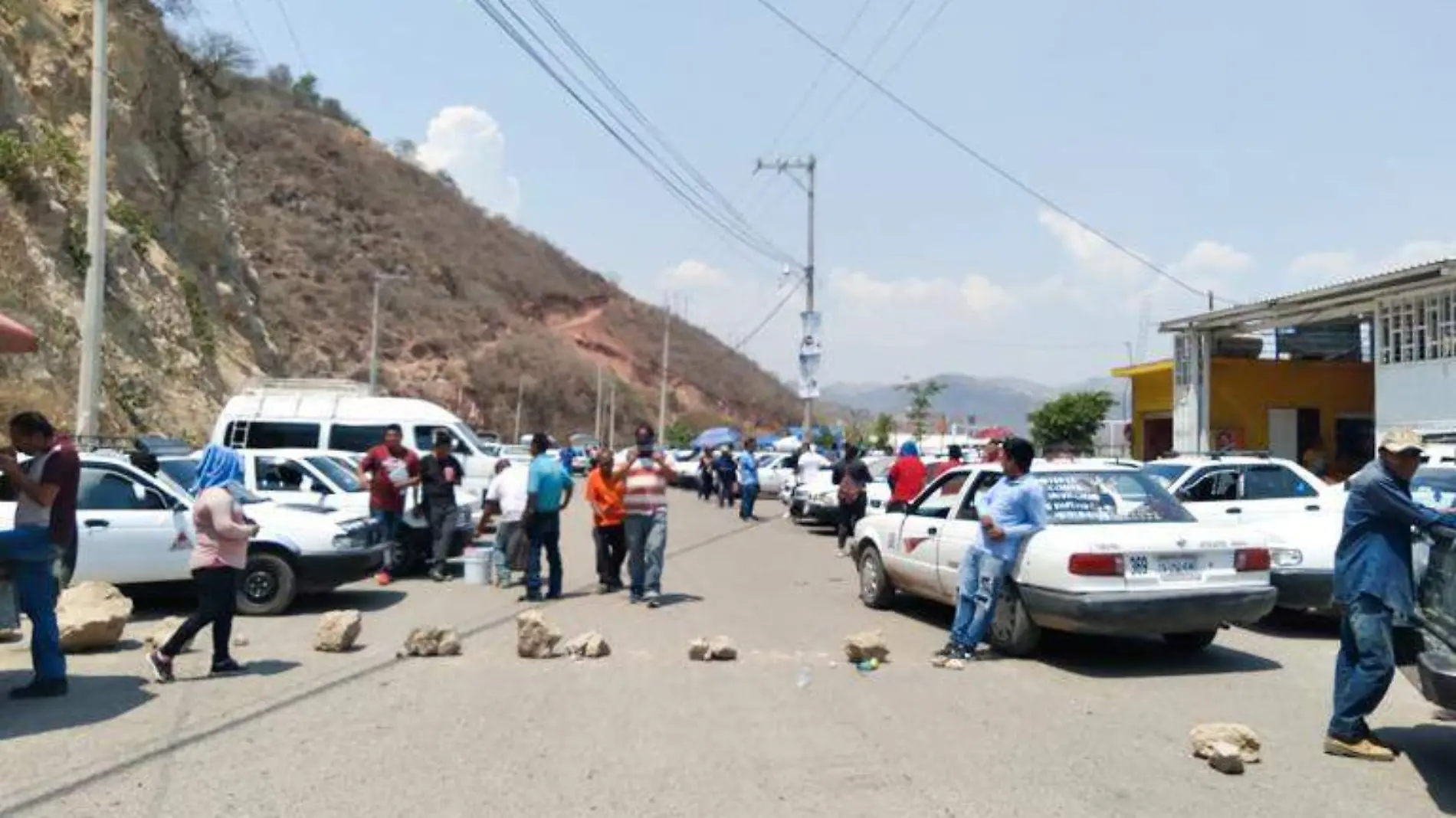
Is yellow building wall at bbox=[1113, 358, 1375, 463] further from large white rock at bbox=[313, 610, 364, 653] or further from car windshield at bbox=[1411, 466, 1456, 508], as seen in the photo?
large white rock at bbox=[313, 610, 364, 653]

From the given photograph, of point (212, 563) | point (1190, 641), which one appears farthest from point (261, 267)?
point (1190, 641)

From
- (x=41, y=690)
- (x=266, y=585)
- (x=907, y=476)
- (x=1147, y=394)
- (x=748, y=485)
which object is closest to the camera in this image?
(x=41, y=690)

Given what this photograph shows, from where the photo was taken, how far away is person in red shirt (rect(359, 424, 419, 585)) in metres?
13.9

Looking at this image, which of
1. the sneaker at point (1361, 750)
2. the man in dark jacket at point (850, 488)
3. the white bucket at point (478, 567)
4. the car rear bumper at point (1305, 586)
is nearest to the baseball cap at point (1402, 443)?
the sneaker at point (1361, 750)

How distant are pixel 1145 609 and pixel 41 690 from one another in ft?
24.3

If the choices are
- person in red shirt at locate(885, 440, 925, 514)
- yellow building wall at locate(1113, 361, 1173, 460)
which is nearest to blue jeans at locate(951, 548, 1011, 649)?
person in red shirt at locate(885, 440, 925, 514)

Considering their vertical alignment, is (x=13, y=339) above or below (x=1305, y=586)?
above

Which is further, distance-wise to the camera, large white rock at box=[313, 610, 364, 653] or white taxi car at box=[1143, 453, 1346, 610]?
white taxi car at box=[1143, 453, 1346, 610]

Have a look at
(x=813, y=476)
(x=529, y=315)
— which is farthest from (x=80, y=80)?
(x=529, y=315)

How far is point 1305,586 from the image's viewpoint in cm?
1055

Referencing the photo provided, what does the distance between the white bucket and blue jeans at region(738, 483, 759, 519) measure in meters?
12.4

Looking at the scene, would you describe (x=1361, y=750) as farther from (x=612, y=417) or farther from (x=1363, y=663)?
(x=612, y=417)

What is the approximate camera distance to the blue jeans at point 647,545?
39.8ft

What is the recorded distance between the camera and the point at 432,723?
714 cm
